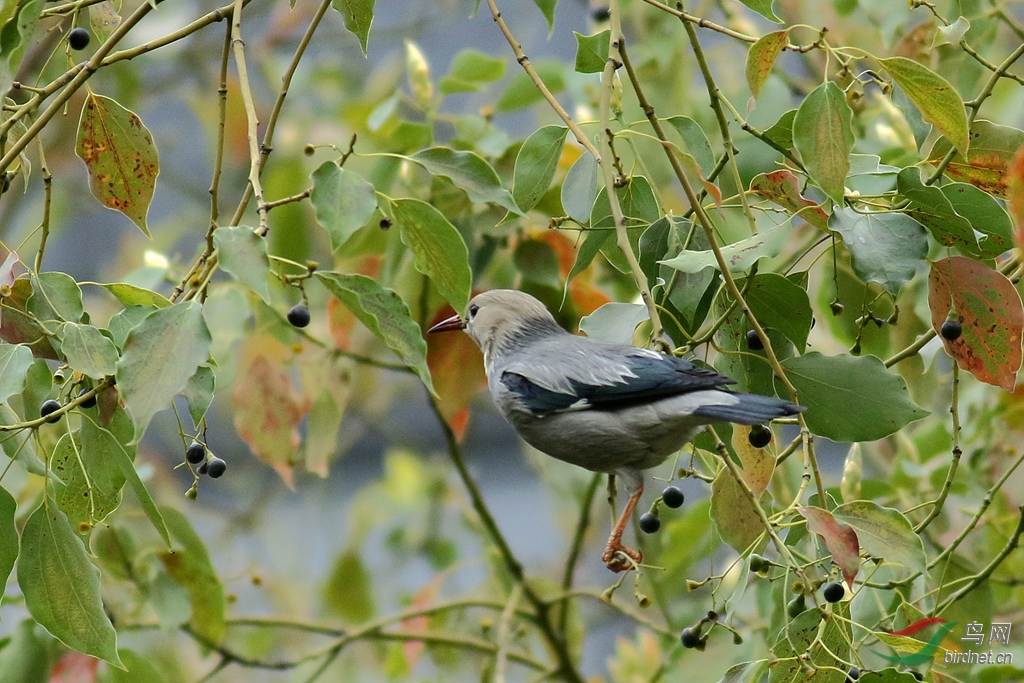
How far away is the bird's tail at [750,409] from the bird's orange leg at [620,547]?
0.40m

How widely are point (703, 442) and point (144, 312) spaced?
4.09 ft

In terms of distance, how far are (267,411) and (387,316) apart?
4.22 feet

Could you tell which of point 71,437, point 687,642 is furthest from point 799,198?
point 71,437

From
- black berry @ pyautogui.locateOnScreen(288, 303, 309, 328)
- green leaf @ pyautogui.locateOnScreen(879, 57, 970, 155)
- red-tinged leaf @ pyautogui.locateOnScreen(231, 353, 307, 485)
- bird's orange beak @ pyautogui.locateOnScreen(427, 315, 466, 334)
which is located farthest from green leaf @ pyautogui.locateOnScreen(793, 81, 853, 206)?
red-tinged leaf @ pyautogui.locateOnScreen(231, 353, 307, 485)

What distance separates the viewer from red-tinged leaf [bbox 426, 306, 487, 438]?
3135 millimetres

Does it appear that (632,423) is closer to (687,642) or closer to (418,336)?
(687,642)

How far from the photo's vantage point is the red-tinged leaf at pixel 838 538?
5.77 ft

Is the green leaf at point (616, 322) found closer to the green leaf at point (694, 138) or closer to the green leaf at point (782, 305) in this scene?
the green leaf at point (782, 305)

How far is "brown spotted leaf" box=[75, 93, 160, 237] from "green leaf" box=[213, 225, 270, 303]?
20.3 inches

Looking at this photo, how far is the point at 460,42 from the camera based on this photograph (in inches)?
350

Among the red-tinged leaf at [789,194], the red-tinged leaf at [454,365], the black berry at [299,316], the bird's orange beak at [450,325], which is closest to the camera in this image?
the red-tinged leaf at [789,194]

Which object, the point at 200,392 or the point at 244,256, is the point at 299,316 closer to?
the point at 200,392

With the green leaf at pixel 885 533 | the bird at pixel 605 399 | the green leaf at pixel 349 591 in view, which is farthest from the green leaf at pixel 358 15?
the green leaf at pixel 349 591

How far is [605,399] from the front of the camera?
245cm
